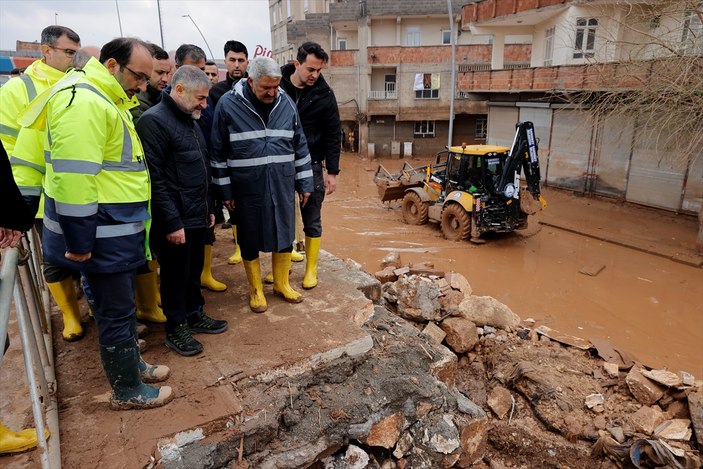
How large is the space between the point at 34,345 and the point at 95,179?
0.99m

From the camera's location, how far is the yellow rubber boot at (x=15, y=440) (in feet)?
7.24

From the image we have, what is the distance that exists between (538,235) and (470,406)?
30.1ft

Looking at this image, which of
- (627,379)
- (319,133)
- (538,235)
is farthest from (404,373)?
(538,235)

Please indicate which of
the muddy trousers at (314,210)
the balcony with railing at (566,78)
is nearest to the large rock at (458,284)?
the muddy trousers at (314,210)

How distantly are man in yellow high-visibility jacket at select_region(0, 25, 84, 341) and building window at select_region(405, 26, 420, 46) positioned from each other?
85.7 ft

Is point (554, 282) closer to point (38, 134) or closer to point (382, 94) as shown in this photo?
point (38, 134)

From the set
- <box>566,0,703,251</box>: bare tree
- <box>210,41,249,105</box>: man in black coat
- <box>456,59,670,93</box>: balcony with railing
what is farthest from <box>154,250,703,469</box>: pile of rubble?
<box>456,59,670,93</box>: balcony with railing

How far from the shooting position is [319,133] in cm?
425

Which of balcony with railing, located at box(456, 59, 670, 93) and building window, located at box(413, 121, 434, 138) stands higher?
balcony with railing, located at box(456, 59, 670, 93)

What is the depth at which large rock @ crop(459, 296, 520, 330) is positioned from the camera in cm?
595

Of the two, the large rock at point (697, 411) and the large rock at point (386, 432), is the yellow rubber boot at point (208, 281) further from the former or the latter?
the large rock at point (697, 411)

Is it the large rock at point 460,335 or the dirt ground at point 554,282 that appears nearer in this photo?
the dirt ground at point 554,282

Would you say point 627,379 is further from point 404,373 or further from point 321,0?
point 321,0

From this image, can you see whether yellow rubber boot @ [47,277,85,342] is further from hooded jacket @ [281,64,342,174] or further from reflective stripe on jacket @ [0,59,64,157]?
hooded jacket @ [281,64,342,174]
